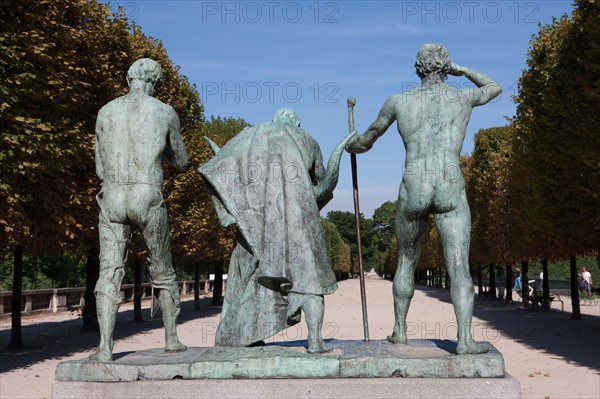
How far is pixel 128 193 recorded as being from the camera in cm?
703

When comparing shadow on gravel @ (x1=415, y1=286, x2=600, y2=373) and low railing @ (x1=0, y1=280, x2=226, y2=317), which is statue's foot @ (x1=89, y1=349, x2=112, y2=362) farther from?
low railing @ (x1=0, y1=280, x2=226, y2=317)

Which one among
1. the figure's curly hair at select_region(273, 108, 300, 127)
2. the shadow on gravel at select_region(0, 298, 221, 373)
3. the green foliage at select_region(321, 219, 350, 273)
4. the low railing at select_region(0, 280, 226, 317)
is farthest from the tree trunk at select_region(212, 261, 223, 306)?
the green foliage at select_region(321, 219, 350, 273)

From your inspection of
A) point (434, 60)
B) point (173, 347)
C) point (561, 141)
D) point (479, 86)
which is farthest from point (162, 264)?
point (561, 141)

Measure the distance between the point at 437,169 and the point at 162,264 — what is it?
9.25ft

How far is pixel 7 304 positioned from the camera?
30.9 metres

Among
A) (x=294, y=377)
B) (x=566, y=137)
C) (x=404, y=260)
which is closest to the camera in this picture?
(x=294, y=377)

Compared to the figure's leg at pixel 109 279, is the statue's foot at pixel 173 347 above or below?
below

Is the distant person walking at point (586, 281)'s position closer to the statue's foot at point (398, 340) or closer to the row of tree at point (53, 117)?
the row of tree at point (53, 117)

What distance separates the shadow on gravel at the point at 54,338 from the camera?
17.4 m

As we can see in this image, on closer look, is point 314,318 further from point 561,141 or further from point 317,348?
point 561,141

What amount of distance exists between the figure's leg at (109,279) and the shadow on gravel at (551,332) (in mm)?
10813

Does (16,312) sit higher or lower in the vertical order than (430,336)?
higher

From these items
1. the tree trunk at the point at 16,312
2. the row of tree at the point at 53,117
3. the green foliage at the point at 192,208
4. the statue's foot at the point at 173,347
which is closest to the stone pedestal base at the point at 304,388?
the statue's foot at the point at 173,347

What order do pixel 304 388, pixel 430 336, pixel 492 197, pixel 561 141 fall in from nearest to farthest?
pixel 304 388 < pixel 430 336 < pixel 561 141 < pixel 492 197
